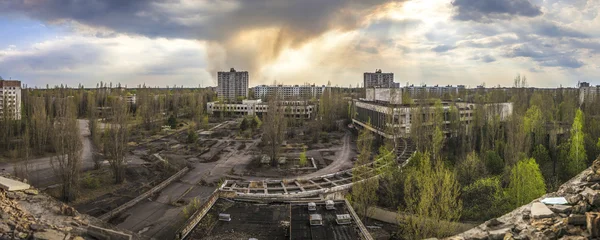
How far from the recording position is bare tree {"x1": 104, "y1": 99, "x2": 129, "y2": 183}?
80.6ft

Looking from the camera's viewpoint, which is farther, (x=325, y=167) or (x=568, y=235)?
(x=325, y=167)

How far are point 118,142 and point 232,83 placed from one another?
287ft

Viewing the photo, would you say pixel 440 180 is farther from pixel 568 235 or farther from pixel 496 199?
pixel 568 235

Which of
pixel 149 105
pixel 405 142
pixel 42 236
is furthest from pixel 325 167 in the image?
pixel 149 105

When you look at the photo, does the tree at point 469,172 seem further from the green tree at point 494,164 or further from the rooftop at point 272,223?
the rooftop at point 272,223

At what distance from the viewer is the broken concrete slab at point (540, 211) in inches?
304

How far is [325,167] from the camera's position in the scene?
30.1 meters

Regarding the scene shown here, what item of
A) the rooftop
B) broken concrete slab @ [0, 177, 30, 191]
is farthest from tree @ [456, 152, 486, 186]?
broken concrete slab @ [0, 177, 30, 191]

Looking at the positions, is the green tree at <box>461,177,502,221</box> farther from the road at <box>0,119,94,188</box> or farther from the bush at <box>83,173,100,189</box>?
the road at <box>0,119,94,188</box>

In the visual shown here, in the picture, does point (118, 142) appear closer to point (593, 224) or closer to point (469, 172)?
point (469, 172)

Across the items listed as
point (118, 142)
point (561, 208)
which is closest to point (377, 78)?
point (118, 142)

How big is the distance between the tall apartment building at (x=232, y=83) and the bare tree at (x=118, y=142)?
276 ft

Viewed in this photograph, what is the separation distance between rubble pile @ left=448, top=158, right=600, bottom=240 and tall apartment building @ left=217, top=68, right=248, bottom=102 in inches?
4112

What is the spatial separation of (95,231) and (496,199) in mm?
17105
